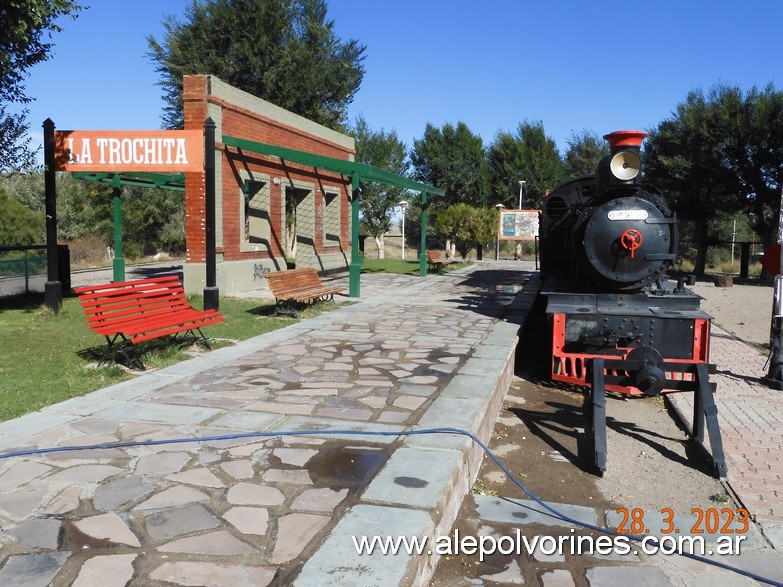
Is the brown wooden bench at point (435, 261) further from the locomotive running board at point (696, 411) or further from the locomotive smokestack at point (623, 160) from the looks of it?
the locomotive running board at point (696, 411)

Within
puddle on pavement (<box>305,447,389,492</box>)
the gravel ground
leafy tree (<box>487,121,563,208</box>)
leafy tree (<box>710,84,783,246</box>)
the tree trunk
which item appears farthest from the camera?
leafy tree (<box>487,121,563,208</box>)

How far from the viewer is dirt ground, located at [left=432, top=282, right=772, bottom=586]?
369cm

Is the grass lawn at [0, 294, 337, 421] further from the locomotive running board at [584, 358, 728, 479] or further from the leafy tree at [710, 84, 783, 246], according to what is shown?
the leafy tree at [710, 84, 783, 246]

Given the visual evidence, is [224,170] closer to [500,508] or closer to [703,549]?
[500,508]

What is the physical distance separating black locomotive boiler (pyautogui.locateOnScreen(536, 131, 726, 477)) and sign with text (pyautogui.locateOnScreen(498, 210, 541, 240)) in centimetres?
2260

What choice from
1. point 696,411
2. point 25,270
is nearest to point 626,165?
point 696,411

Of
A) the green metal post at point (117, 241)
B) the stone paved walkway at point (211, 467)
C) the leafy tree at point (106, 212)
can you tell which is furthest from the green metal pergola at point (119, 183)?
the leafy tree at point (106, 212)

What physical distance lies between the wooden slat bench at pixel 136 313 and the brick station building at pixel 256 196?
503 centimetres

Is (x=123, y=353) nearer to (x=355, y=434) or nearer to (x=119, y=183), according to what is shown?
(x=355, y=434)

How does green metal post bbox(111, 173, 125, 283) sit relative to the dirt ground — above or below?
above

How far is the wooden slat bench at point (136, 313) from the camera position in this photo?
6.36 m

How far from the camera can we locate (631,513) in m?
4.00

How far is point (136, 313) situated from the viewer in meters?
6.95

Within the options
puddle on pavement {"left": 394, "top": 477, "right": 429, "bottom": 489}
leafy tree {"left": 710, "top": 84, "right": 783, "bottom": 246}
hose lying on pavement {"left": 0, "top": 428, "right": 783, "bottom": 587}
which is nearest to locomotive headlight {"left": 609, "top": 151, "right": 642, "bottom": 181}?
hose lying on pavement {"left": 0, "top": 428, "right": 783, "bottom": 587}
